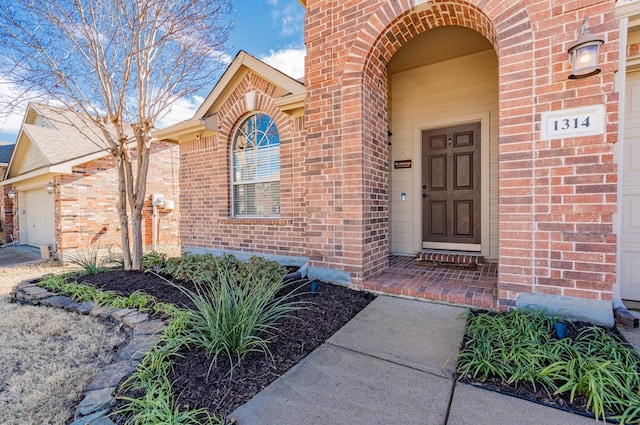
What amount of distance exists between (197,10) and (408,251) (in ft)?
17.4

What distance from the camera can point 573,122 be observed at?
8.39 ft

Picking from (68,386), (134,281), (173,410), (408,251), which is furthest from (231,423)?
(408,251)

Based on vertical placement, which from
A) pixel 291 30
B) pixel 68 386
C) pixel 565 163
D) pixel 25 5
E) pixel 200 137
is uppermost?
pixel 291 30

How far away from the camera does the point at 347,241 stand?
12.0 feet

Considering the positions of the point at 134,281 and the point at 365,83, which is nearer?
the point at 365,83

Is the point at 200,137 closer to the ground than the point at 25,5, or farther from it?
closer to the ground

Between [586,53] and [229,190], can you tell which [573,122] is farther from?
[229,190]

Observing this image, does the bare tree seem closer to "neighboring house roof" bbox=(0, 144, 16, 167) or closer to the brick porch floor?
the brick porch floor

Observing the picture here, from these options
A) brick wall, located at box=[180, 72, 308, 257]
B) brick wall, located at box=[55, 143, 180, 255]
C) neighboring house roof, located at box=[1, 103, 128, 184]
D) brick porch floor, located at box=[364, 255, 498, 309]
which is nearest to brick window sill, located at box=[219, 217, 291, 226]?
brick wall, located at box=[180, 72, 308, 257]

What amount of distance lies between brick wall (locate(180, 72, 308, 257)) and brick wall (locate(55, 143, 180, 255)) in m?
3.74

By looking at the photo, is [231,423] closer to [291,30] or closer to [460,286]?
[460,286]

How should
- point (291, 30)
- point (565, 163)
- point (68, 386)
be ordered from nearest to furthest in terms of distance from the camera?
point (68, 386) < point (565, 163) < point (291, 30)

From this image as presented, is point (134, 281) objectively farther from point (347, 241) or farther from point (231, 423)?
point (231, 423)

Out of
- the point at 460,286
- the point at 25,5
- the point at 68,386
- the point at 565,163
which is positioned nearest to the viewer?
A: the point at 68,386
